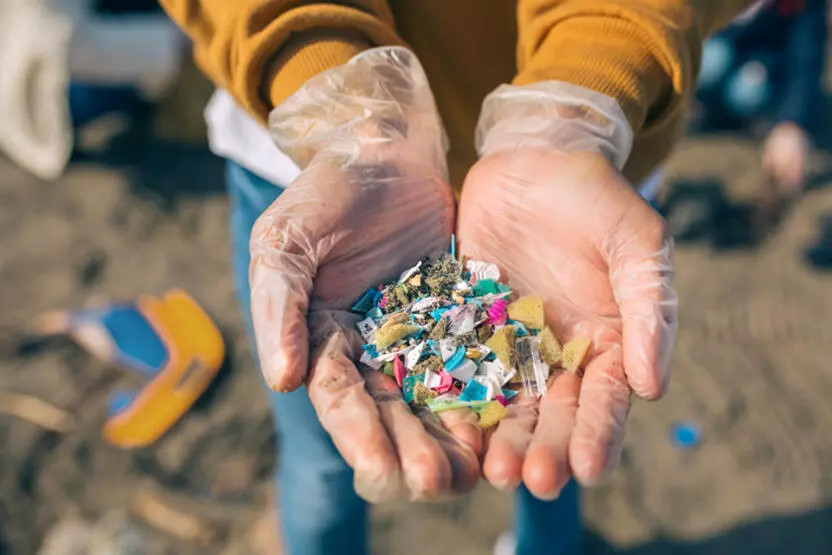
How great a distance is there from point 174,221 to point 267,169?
1892 mm

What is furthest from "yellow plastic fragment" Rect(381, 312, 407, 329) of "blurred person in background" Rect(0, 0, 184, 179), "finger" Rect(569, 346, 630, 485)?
"blurred person in background" Rect(0, 0, 184, 179)

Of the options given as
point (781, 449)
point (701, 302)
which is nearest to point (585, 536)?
point (781, 449)

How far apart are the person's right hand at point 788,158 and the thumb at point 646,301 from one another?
2508 mm

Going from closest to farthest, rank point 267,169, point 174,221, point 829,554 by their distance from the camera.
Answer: point 267,169 < point 829,554 < point 174,221

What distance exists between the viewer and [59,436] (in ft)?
8.05

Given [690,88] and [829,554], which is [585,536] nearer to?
[829,554]

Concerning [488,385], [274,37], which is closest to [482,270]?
[488,385]

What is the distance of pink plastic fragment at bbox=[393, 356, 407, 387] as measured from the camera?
4.32 ft

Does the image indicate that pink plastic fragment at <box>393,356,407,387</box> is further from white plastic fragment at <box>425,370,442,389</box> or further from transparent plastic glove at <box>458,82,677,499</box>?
transparent plastic glove at <box>458,82,677,499</box>

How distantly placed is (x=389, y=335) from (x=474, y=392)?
185 millimetres

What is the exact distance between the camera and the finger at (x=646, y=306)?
46.5 inches

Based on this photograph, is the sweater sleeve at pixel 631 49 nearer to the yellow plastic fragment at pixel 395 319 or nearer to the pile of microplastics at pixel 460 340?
the pile of microplastics at pixel 460 340

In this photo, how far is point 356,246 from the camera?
1385 mm

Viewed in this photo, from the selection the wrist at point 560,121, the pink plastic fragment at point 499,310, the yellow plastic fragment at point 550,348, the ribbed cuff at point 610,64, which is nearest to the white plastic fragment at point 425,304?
the pink plastic fragment at point 499,310
